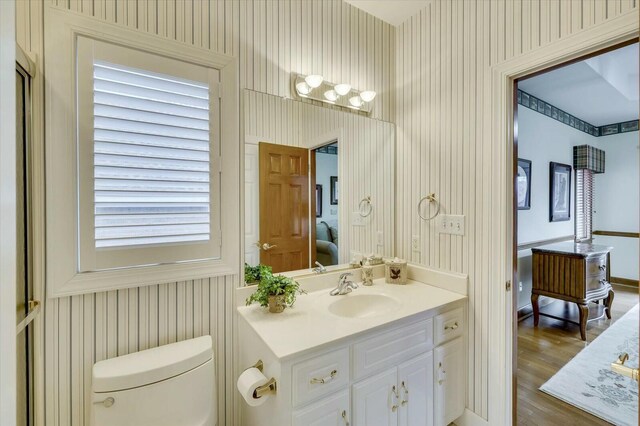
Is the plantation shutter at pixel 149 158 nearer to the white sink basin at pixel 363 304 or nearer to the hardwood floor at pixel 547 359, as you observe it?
the white sink basin at pixel 363 304

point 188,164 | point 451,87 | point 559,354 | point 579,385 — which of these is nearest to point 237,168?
point 188,164

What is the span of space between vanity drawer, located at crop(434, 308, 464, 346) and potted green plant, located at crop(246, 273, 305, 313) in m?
0.84

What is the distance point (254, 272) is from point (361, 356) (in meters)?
0.73

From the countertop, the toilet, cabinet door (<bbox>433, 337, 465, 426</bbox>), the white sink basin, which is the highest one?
the countertop

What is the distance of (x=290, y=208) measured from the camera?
1.82 meters

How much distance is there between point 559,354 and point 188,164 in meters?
3.40

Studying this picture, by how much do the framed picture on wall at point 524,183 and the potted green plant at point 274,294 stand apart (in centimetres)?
310

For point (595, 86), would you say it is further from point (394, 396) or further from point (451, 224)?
point (394, 396)

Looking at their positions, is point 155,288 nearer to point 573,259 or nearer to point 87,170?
point 87,170

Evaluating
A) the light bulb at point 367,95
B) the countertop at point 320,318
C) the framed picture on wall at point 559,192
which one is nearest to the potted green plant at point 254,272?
the countertop at point 320,318

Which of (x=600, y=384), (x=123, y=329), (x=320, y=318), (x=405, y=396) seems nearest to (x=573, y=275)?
(x=600, y=384)

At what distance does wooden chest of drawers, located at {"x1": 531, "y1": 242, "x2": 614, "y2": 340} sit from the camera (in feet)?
9.27

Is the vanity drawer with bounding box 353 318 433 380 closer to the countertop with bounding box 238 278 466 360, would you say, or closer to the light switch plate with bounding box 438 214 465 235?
the countertop with bounding box 238 278 466 360

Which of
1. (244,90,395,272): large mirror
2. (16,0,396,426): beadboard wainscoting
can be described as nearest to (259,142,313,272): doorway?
(244,90,395,272): large mirror
